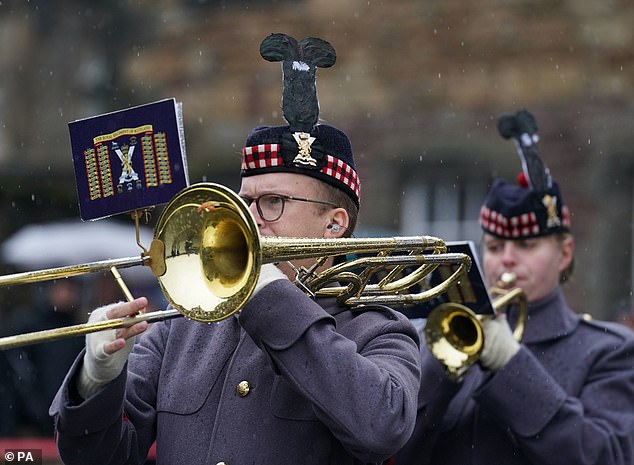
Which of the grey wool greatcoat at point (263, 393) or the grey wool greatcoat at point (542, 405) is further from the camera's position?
the grey wool greatcoat at point (542, 405)

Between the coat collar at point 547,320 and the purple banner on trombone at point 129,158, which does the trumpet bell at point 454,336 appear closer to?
the coat collar at point 547,320

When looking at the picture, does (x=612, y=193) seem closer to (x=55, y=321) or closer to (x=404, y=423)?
(x=55, y=321)

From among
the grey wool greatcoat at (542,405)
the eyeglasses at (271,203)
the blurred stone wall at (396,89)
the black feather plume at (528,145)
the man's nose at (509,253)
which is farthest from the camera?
the blurred stone wall at (396,89)

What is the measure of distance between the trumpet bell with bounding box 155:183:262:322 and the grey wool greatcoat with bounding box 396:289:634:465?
1771 millimetres

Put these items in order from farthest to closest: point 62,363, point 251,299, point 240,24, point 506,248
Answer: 1. point 240,24
2. point 62,363
3. point 506,248
4. point 251,299

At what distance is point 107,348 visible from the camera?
11.1ft

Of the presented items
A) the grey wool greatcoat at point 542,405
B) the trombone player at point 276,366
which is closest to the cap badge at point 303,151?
the trombone player at point 276,366

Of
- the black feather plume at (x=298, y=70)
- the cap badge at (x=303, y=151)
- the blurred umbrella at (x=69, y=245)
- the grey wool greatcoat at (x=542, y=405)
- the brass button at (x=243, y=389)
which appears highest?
the black feather plume at (x=298, y=70)

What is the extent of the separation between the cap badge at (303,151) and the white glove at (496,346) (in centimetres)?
139

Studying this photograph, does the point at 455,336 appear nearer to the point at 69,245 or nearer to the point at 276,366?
the point at 276,366

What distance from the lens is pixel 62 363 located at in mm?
8320

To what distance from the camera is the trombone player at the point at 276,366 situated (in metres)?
3.39

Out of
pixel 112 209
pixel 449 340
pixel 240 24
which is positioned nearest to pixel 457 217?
pixel 240 24

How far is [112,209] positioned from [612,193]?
749 cm
